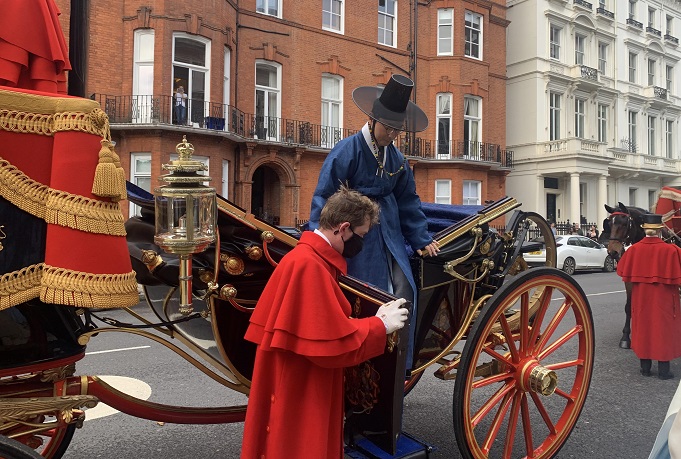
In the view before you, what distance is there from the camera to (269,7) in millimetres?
17969

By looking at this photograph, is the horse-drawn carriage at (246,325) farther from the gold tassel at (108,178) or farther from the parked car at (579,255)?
the parked car at (579,255)

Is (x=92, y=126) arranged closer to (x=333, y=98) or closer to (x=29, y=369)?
(x=29, y=369)

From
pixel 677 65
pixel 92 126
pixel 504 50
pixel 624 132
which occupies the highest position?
pixel 677 65

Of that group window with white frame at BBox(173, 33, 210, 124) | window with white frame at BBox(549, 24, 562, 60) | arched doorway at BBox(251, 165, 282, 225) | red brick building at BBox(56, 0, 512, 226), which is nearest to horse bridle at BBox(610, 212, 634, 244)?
red brick building at BBox(56, 0, 512, 226)

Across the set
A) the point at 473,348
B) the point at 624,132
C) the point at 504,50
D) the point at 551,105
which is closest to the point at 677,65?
the point at 624,132

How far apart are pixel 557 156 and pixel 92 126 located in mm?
25802

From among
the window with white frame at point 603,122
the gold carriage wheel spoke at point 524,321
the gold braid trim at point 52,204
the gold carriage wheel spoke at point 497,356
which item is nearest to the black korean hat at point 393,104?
the gold carriage wheel spoke at point 524,321

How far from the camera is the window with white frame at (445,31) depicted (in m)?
22.0

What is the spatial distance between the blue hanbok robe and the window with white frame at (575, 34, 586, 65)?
27972 mm

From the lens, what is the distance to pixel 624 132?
97.3 feet

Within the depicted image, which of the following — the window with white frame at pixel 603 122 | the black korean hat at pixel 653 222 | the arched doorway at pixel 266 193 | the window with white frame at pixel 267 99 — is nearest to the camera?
the black korean hat at pixel 653 222

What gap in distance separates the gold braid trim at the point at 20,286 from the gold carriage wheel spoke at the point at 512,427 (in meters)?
2.63

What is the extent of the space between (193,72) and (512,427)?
48.0 feet

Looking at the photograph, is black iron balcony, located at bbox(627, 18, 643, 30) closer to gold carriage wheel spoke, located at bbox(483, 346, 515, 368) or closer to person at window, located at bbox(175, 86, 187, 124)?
person at window, located at bbox(175, 86, 187, 124)
